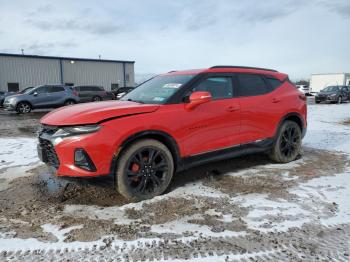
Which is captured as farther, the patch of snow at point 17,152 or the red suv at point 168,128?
the patch of snow at point 17,152

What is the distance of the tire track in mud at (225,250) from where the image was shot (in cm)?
285

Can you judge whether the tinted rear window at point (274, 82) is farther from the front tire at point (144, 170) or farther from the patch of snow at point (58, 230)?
the patch of snow at point (58, 230)

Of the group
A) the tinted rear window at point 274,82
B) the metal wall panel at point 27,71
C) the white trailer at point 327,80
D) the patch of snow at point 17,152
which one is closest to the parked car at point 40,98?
the patch of snow at point 17,152

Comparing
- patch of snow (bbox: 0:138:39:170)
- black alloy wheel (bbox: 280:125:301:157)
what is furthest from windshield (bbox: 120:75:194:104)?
patch of snow (bbox: 0:138:39:170)

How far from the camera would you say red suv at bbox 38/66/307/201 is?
3.79 m

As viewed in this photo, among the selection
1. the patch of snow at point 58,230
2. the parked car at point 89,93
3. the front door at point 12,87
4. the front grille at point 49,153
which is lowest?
the patch of snow at point 58,230

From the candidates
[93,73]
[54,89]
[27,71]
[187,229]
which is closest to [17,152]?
[187,229]

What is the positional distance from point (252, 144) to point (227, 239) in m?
2.47

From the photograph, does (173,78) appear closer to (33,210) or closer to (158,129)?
(158,129)

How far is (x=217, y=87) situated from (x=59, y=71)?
33.4 m

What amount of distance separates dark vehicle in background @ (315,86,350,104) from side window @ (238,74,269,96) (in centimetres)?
2140

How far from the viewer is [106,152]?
12.4 feet

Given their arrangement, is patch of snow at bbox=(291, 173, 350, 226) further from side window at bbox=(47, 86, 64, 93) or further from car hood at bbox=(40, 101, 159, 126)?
side window at bbox=(47, 86, 64, 93)

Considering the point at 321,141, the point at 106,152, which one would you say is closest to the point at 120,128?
the point at 106,152
